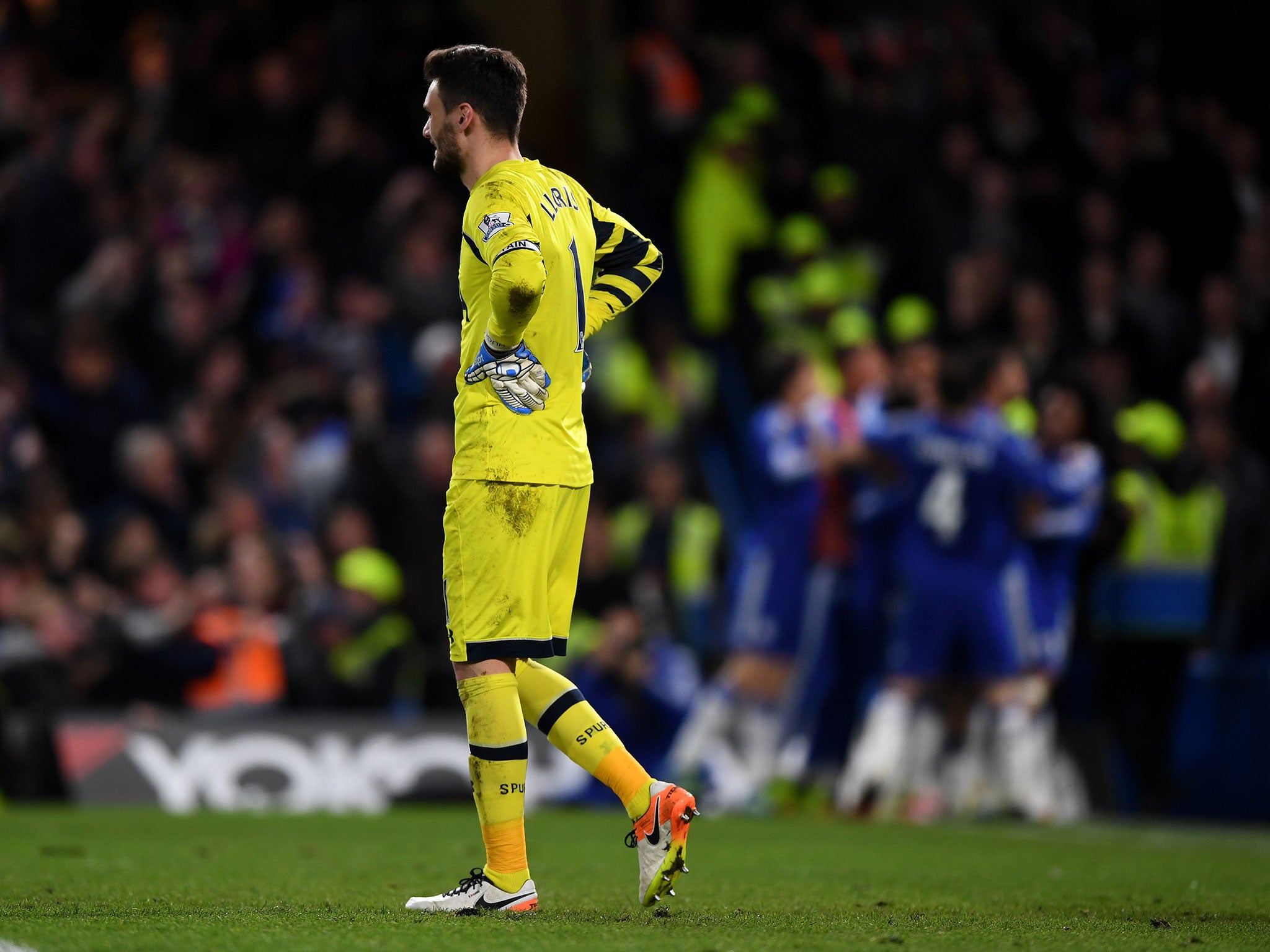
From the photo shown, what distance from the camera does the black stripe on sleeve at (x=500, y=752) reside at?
503cm

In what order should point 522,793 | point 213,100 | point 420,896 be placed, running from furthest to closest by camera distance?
1. point 213,100
2. point 420,896
3. point 522,793

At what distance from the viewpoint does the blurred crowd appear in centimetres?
1131

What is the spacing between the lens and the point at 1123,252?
1414 cm

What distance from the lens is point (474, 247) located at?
5062mm

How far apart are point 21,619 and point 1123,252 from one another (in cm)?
811

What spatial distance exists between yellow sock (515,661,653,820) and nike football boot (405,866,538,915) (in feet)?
1.17

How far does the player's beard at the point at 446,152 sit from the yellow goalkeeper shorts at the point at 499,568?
0.87 meters

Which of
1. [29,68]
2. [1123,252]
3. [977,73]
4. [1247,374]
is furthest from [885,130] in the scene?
[29,68]

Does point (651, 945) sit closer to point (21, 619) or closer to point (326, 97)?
point (21, 619)

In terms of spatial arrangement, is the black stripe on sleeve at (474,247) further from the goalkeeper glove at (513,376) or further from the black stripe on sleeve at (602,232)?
the black stripe on sleeve at (602,232)

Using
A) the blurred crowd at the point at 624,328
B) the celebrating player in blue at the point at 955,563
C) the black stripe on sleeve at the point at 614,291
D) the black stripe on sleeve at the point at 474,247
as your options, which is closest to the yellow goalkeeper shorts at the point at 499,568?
the black stripe on sleeve at the point at 474,247

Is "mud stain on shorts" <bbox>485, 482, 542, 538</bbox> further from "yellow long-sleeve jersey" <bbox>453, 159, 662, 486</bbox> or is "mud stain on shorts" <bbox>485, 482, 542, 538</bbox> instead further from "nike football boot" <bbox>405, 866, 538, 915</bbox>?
"nike football boot" <bbox>405, 866, 538, 915</bbox>

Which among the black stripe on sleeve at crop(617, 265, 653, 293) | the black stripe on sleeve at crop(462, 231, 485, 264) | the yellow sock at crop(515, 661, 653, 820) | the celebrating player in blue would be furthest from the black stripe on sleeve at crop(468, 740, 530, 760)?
the celebrating player in blue

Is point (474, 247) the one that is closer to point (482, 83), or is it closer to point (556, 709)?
point (482, 83)
